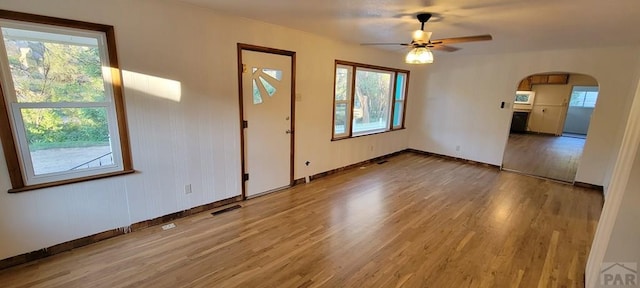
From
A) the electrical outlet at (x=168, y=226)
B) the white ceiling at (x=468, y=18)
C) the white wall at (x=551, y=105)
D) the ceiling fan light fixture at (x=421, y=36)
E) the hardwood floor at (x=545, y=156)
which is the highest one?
the white ceiling at (x=468, y=18)

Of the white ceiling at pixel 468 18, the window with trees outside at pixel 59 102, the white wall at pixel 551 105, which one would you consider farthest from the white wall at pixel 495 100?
the white wall at pixel 551 105

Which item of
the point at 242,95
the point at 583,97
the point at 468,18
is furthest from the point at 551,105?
the point at 242,95

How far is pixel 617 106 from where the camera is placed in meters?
4.07

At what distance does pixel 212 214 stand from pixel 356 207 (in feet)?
5.95

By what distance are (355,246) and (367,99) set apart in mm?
3438

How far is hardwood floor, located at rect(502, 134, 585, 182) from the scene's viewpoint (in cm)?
522

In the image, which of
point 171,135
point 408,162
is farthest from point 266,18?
point 408,162

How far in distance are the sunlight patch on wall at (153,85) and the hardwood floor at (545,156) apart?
6118 mm

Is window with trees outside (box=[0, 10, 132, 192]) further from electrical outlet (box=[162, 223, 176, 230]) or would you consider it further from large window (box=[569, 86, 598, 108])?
large window (box=[569, 86, 598, 108])

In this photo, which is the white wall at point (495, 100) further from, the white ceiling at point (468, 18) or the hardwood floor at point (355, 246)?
the hardwood floor at point (355, 246)

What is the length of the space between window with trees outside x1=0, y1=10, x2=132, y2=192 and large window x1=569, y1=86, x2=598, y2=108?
12730mm

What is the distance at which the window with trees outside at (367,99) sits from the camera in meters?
4.82

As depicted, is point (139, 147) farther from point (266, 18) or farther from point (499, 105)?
point (499, 105)

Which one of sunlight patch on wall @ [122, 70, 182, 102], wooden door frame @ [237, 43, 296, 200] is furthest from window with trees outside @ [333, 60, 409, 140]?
sunlight patch on wall @ [122, 70, 182, 102]
